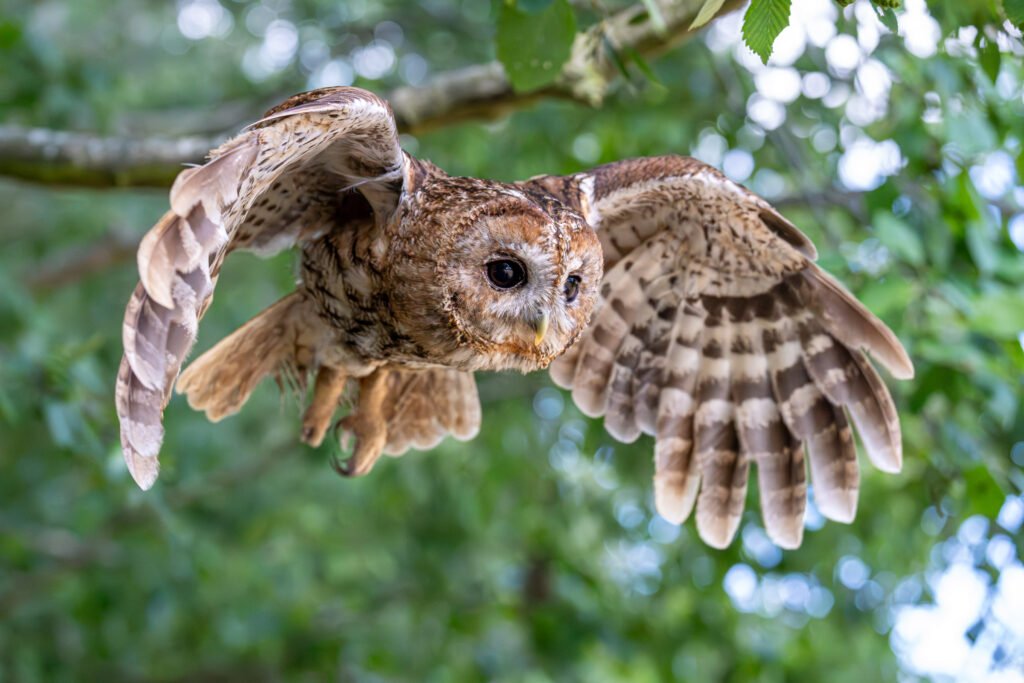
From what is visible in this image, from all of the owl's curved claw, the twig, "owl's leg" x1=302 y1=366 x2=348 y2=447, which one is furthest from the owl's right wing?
the twig

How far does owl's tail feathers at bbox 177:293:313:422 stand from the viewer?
411 centimetres

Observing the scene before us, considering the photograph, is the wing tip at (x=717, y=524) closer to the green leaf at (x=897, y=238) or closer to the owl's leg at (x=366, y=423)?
the green leaf at (x=897, y=238)

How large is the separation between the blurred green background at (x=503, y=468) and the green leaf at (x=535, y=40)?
381mm

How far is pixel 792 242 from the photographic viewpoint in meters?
3.91

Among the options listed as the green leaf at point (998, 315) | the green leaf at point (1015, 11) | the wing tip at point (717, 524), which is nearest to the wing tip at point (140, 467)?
the green leaf at point (1015, 11)

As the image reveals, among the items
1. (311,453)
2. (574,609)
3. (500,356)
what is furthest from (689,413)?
(311,453)

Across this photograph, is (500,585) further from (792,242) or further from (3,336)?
(792,242)

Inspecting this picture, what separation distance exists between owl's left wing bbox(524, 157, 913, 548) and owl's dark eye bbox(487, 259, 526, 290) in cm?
46

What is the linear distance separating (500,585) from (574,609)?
57.9 inches

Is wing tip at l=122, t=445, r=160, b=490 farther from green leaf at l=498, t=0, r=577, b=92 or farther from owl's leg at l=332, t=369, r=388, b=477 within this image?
owl's leg at l=332, t=369, r=388, b=477

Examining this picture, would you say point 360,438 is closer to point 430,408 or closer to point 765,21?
point 430,408

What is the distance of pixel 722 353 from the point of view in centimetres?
434

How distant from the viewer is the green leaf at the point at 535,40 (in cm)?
321

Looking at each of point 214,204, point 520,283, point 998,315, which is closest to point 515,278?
point 520,283
